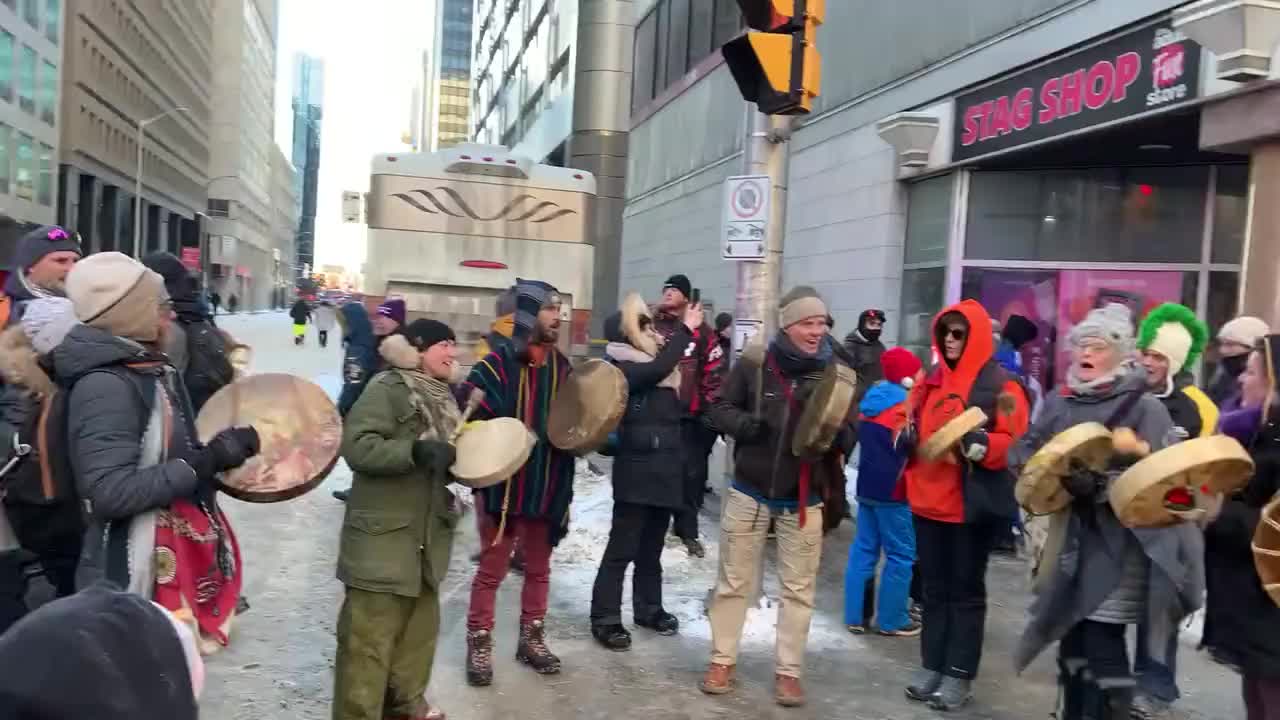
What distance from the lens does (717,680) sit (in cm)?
539

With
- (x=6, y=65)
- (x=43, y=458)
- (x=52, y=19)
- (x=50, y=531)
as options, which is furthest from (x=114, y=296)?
(x=52, y=19)

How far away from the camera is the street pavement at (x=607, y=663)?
5125 mm

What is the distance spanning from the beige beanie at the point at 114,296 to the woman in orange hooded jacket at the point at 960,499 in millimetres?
3594

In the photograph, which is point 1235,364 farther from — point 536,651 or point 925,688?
point 536,651

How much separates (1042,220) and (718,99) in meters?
9.00

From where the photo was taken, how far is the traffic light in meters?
6.10

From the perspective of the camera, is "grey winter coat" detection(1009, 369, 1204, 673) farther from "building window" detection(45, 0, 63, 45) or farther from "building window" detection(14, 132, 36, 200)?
"building window" detection(45, 0, 63, 45)

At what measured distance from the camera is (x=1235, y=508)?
13.1 ft

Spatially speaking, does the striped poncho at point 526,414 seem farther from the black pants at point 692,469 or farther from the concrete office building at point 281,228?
the concrete office building at point 281,228

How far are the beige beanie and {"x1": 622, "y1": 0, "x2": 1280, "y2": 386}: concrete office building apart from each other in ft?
25.0

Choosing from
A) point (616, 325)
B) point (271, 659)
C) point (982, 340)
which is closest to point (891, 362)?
point (982, 340)

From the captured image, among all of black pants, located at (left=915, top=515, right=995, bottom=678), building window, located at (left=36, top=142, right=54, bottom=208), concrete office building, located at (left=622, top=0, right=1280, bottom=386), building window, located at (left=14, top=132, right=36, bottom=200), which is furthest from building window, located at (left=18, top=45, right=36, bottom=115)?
black pants, located at (left=915, top=515, right=995, bottom=678)

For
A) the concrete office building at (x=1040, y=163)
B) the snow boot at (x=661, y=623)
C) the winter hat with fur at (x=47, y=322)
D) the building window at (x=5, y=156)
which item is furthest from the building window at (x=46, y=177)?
the winter hat with fur at (x=47, y=322)

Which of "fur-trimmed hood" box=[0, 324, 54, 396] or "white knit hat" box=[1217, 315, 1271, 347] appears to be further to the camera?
"white knit hat" box=[1217, 315, 1271, 347]
